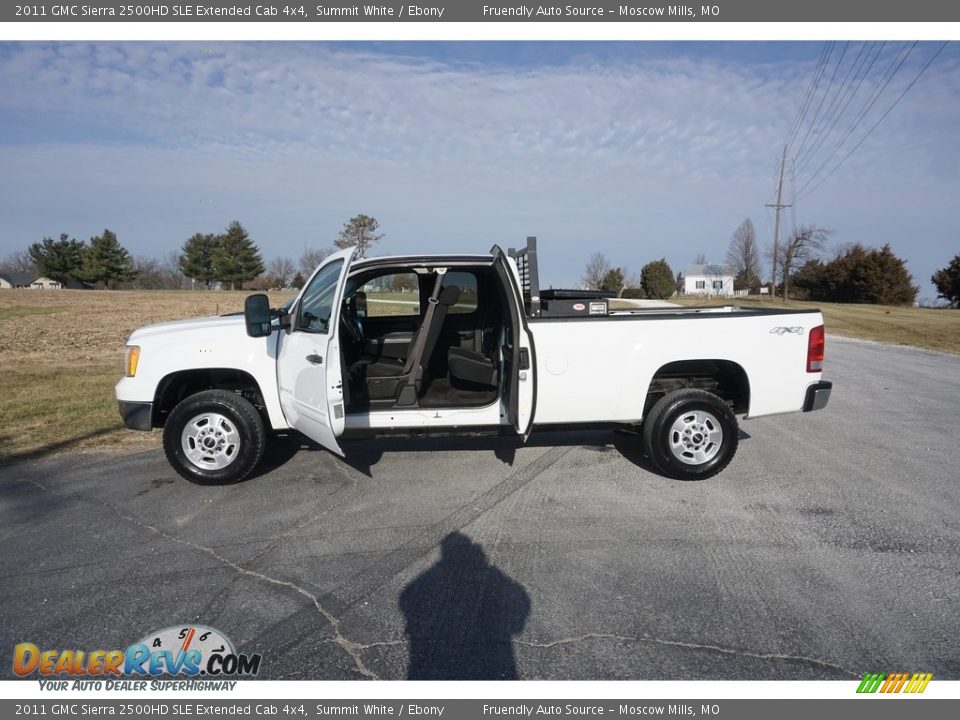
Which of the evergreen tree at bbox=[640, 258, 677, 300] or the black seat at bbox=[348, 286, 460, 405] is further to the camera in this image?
the evergreen tree at bbox=[640, 258, 677, 300]

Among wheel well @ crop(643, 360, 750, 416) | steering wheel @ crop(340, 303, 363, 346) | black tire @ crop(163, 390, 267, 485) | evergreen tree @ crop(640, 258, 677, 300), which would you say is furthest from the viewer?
evergreen tree @ crop(640, 258, 677, 300)

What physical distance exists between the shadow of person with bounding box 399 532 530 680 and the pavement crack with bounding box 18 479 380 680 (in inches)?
10.3

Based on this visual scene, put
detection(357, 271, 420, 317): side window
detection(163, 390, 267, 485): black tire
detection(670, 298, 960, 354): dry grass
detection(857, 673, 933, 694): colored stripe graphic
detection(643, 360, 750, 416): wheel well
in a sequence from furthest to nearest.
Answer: detection(670, 298, 960, 354): dry grass, detection(357, 271, 420, 317): side window, detection(643, 360, 750, 416): wheel well, detection(163, 390, 267, 485): black tire, detection(857, 673, 933, 694): colored stripe graphic

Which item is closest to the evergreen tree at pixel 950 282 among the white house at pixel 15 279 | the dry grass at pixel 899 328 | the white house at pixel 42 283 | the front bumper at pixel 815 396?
the dry grass at pixel 899 328

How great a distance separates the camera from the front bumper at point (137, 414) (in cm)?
517

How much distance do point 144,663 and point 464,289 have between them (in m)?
4.12

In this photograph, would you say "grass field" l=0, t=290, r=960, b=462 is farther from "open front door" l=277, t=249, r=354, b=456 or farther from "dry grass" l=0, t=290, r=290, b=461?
"open front door" l=277, t=249, r=354, b=456

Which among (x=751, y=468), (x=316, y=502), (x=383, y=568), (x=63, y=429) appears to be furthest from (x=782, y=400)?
(x=63, y=429)

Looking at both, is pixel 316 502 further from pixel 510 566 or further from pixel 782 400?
pixel 782 400

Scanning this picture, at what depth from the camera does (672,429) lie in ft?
17.1

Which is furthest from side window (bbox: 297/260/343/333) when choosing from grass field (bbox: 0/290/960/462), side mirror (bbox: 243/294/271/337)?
grass field (bbox: 0/290/960/462)

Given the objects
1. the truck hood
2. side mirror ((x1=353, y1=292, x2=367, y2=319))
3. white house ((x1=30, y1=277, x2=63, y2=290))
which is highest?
white house ((x1=30, y1=277, x2=63, y2=290))

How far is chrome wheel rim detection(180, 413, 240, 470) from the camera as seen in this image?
203 inches

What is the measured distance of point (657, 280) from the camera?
40.1m
